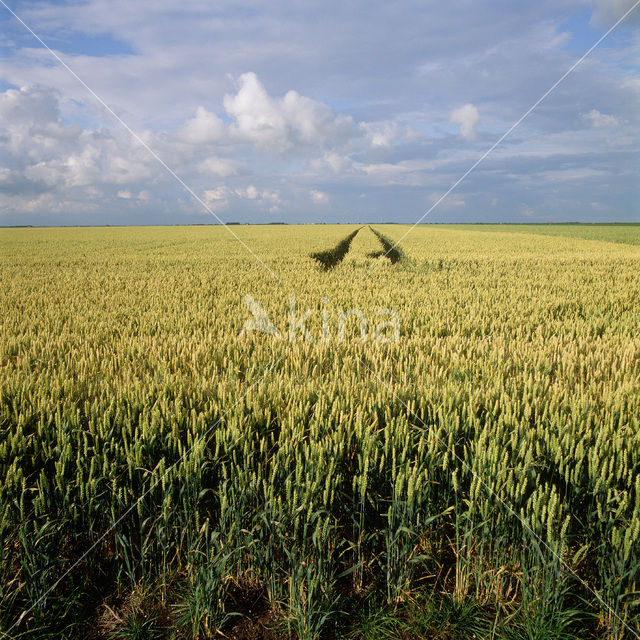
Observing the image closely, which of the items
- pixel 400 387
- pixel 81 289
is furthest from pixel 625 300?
pixel 81 289

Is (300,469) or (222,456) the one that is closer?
(300,469)

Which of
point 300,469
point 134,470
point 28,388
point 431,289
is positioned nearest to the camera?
point 300,469

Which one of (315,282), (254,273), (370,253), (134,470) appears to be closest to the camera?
(134,470)

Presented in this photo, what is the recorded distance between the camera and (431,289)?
8492mm

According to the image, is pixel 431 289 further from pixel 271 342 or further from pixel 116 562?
pixel 116 562

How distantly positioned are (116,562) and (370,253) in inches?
725

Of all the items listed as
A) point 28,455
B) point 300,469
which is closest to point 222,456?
point 300,469

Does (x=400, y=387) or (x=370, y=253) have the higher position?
(x=370, y=253)

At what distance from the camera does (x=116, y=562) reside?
201 cm

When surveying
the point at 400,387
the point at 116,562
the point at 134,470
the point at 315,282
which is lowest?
the point at 116,562

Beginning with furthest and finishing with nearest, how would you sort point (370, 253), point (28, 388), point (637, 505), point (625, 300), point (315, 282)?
point (370, 253) < point (315, 282) < point (625, 300) < point (28, 388) < point (637, 505)

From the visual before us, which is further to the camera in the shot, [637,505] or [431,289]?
[431,289]

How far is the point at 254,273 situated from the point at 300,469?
30.9ft

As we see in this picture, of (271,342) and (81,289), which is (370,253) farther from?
(271,342)
